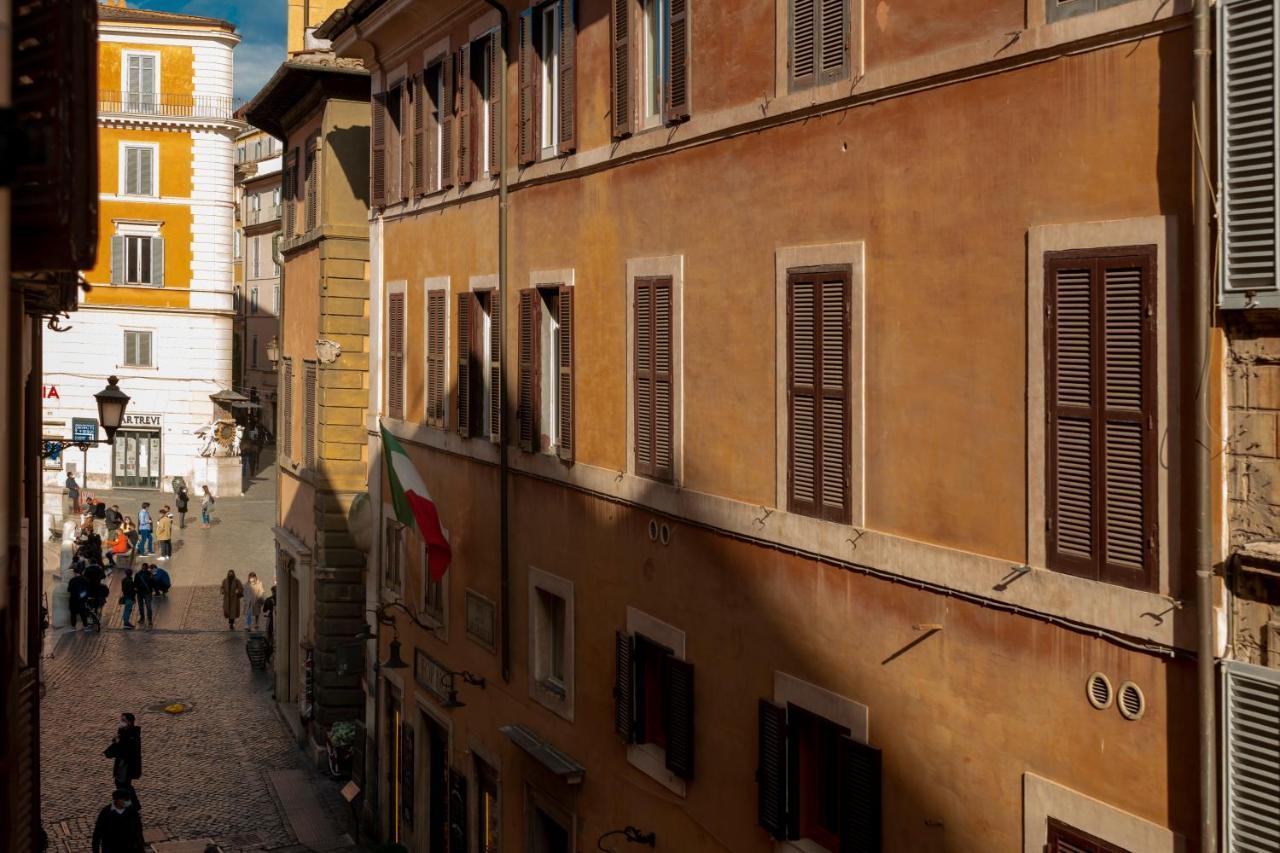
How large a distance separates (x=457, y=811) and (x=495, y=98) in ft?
27.3

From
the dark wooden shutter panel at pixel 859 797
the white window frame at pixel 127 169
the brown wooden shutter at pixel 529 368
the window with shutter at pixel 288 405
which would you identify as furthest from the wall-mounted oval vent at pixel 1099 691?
the white window frame at pixel 127 169

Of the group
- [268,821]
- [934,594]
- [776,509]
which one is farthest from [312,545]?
[934,594]

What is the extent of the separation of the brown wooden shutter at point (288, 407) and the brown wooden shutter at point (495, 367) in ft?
45.3

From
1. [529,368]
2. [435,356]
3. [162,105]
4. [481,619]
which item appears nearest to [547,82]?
[529,368]

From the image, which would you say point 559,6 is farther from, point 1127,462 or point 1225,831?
point 1225,831

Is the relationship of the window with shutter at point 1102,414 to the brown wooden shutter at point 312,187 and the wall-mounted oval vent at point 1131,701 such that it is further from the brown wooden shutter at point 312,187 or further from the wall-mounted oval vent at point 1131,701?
the brown wooden shutter at point 312,187

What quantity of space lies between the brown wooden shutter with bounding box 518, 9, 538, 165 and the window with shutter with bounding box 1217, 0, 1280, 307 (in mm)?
9570

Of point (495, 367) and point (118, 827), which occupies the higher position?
point (495, 367)

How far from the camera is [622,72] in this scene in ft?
44.3

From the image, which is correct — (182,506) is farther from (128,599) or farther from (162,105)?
(162,105)

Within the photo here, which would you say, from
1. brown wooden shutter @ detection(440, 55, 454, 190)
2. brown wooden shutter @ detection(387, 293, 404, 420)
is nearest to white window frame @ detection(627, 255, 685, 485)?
brown wooden shutter @ detection(440, 55, 454, 190)

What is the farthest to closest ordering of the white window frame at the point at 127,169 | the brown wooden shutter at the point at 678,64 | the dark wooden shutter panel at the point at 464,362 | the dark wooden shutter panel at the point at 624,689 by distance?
1. the white window frame at the point at 127,169
2. the dark wooden shutter panel at the point at 464,362
3. the dark wooden shutter panel at the point at 624,689
4. the brown wooden shutter at the point at 678,64

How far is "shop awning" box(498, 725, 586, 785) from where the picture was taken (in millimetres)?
14703

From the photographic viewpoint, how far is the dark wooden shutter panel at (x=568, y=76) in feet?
48.2
